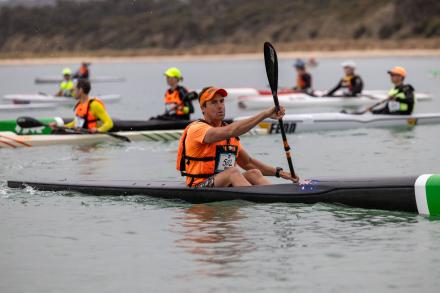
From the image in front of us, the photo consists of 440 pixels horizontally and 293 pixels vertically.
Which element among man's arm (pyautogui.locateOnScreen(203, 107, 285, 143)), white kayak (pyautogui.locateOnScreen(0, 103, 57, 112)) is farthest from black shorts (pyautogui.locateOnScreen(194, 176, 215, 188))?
white kayak (pyautogui.locateOnScreen(0, 103, 57, 112))

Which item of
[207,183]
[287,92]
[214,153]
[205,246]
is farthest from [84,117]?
[287,92]

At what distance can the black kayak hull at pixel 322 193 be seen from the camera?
10766mm

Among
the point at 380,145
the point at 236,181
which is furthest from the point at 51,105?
the point at 236,181

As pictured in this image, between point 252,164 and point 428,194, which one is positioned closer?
point 428,194

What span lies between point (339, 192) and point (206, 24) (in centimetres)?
11332

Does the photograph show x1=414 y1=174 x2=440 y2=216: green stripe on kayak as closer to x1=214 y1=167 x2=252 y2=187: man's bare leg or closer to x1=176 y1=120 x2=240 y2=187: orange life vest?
x1=214 y1=167 x2=252 y2=187: man's bare leg

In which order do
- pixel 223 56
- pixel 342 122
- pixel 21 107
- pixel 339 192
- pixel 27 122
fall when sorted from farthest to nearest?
pixel 223 56 < pixel 21 107 < pixel 342 122 < pixel 27 122 < pixel 339 192

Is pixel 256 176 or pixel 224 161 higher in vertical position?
pixel 224 161

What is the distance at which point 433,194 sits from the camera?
10469 mm

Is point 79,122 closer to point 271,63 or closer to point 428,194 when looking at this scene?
point 271,63

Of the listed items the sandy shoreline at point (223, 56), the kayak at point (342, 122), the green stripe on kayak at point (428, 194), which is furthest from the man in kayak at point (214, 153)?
the sandy shoreline at point (223, 56)

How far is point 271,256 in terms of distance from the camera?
30.5ft

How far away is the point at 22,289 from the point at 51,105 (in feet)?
77.8

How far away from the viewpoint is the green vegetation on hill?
10081 centimetres
